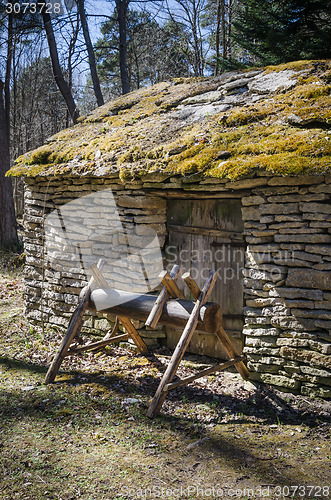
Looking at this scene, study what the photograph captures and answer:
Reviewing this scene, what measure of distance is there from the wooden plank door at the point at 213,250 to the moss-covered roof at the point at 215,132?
25.1 inches

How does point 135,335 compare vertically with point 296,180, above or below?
below

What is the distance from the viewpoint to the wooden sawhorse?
339 centimetres

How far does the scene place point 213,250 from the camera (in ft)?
15.0

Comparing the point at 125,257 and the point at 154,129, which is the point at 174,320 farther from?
the point at 154,129

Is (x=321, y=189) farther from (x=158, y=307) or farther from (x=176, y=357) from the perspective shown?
(x=176, y=357)

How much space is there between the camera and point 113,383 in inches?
164

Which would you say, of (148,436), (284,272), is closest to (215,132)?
(284,272)

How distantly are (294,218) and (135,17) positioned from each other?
50.2ft

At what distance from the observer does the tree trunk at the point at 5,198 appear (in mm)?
10416

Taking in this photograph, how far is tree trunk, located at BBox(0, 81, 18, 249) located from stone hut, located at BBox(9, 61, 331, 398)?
16.3ft

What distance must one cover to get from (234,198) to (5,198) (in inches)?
322

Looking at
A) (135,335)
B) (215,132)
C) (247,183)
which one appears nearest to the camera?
(247,183)

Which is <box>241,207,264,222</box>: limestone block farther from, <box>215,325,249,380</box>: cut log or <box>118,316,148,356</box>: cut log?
<box>118,316,148,356</box>: cut log

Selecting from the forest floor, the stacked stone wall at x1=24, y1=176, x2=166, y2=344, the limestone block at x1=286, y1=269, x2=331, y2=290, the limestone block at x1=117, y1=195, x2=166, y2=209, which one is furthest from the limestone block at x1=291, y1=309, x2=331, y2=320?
the limestone block at x1=117, y1=195, x2=166, y2=209
